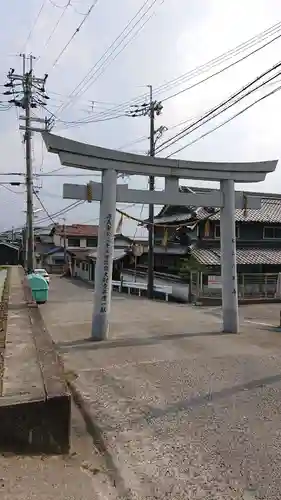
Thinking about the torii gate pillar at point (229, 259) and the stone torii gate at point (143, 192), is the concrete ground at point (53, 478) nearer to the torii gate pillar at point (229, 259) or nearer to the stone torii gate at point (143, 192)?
the stone torii gate at point (143, 192)

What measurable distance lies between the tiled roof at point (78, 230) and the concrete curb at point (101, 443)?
48861 millimetres

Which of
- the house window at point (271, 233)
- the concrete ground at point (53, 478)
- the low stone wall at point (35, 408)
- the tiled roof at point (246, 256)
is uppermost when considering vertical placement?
the house window at point (271, 233)

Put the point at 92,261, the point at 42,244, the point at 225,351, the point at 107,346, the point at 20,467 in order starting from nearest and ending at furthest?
1. the point at 20,467
2. the point at 225,351
3. the point at 107,346
4. the point at 92,261
5. the point at 42,244

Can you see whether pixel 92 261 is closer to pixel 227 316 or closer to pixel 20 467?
pixel 227 316

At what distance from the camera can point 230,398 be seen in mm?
5785

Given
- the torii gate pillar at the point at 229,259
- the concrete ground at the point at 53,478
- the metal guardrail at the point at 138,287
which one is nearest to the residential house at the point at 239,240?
the metal guardrail at the point at 138,287

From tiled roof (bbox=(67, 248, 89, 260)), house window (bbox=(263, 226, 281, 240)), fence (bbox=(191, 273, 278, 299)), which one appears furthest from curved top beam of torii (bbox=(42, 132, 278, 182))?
tiled roof (bbox=(67, 248, 89, 260))

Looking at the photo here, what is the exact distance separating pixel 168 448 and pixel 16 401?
1.74m

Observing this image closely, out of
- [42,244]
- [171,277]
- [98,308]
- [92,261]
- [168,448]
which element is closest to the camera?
[168,448]

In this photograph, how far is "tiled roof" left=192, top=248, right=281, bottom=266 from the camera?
980 inches

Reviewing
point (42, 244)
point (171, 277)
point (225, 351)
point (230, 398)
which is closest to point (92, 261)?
point (171, 277)

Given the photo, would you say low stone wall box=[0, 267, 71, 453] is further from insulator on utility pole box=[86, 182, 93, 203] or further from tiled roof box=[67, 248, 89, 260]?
tiled roof box=[67, 248, 89, 260]

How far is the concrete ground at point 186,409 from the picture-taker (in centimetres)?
376

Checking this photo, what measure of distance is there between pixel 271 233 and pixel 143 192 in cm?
2005
